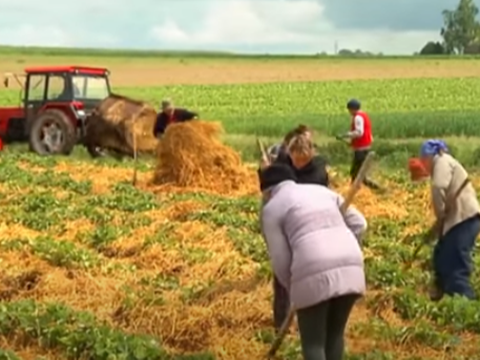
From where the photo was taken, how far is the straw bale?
72.4 ft

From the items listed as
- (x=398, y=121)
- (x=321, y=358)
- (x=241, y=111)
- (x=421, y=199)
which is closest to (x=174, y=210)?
(x=421, y=199)

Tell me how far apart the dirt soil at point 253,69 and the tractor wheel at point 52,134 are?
34.7m

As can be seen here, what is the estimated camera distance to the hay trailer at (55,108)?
23.1m

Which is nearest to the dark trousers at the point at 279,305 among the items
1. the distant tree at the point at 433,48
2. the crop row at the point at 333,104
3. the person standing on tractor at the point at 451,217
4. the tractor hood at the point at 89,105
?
the person standing on tractor at the point at 451,217

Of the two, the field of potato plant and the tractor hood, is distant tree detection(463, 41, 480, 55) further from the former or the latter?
the field of potato plant

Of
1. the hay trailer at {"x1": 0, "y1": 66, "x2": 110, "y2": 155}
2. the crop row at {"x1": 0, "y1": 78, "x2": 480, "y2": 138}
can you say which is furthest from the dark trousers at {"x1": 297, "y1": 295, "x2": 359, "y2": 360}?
the crop row at {"x1": 0, "y1": 78, "x2": 480, "y2": 138}

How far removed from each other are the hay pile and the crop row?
1116cm

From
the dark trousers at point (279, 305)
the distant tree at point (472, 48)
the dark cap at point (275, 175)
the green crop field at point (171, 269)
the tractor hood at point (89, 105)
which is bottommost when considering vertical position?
the green crop field at point (171, 269)

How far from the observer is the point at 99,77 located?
24.2 metres

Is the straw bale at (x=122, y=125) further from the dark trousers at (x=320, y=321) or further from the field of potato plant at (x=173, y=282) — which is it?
the dark trousers at (x=320, y=321)

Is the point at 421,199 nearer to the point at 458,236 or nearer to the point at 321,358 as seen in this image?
the point at 458,236

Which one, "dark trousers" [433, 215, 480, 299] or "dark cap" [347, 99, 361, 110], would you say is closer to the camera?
"dark trousers" [433, 215, 480, 299]

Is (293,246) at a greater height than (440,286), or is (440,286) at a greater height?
(293,246)

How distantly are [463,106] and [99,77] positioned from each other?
68.0 feet
